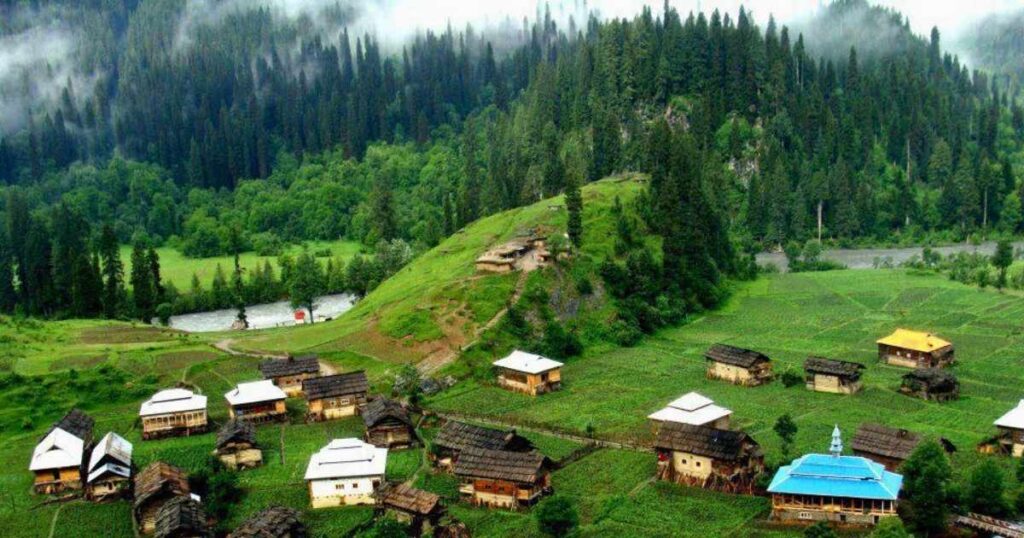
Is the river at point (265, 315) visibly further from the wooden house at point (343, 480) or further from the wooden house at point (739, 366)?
the wooden house at point (343, 480)

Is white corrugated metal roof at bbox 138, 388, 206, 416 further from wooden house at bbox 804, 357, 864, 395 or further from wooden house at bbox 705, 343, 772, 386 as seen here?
wooden house at bbox 804, 357, 864, 395

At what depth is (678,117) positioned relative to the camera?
168 metres

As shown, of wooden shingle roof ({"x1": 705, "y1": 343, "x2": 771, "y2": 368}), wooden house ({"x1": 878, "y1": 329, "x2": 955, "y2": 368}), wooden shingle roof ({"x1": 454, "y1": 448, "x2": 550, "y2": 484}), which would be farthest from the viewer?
wooden house ({"x1": 878, "y1": 329, "x2": 955, "y2": 368})

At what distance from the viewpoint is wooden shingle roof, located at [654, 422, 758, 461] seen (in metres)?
56.0

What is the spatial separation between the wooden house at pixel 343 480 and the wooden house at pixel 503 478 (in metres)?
5.06

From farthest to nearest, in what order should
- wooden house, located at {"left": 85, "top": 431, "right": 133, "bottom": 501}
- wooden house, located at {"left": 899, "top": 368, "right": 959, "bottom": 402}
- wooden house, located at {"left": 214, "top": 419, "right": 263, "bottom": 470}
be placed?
wooden house, located at {"left": 899, "top": 368, "right": 959, "bottom": 402} < wooden house, located at {"left": 214, "top": 419, "right": 263, "bottom": 470} < wooden house, located at {"left": 85, "top": 431, "right": 133, "bottom": 501}

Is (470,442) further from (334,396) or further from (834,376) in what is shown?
(834,376)

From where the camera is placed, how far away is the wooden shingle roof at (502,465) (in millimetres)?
54719

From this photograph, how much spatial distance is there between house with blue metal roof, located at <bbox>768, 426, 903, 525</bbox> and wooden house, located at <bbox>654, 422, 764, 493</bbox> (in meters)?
3.88

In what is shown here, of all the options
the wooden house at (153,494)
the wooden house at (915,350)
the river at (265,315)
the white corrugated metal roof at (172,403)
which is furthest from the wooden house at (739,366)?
the river at (265,315)

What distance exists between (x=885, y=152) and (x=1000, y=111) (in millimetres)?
37331

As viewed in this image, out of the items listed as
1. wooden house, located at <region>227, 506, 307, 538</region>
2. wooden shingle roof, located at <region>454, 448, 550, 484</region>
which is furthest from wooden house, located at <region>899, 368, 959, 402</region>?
wooden house, located at <region>227, 506, 307, 538</region>

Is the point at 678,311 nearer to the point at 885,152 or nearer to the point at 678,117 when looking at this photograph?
the point at 678,117

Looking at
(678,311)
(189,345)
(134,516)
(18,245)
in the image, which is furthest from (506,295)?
(18,245)
